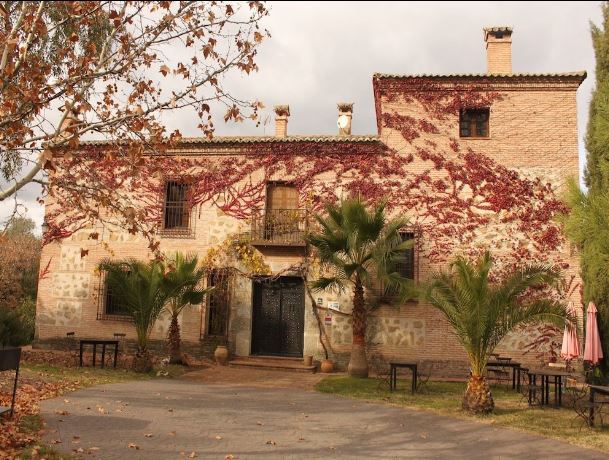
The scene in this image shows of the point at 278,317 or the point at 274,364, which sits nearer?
the point at 274,364

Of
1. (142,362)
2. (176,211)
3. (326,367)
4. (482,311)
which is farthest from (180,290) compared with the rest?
(482,311)

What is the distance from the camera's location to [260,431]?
7.28 metres

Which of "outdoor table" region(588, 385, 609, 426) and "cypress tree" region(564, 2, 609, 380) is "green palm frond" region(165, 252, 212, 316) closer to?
"cypress tree" region(564, 2, 609, 380)

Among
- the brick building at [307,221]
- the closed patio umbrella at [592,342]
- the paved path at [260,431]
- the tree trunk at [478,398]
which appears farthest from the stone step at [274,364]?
the closed patio umbrella at [592,342]

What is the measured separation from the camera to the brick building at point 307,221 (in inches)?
587

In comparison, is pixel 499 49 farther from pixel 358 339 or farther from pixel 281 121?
pixel 358 339

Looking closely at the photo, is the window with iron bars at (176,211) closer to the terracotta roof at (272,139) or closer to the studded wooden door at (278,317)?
the terracotta roof at (272,139)

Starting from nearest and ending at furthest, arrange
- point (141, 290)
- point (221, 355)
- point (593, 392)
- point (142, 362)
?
point (593, 392)
point (142, 362)
point (141, 290)
point (221, 355)

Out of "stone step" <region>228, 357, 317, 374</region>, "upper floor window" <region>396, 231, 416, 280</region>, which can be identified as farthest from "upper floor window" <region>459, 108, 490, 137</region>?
"stone step" <region>228, 357, 317, 374</region>

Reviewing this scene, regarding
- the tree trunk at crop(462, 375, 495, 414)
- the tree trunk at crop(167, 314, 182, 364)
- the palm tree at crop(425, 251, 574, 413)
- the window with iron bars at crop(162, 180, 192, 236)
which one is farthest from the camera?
the window with iron bars at crop(162, 180, 192, 236)

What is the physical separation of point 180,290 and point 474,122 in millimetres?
9776

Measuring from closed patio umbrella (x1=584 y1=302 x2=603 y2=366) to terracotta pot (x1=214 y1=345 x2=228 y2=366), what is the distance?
9.06 meters

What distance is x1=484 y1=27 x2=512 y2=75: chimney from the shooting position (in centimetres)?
1628

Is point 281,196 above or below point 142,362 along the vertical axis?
above
